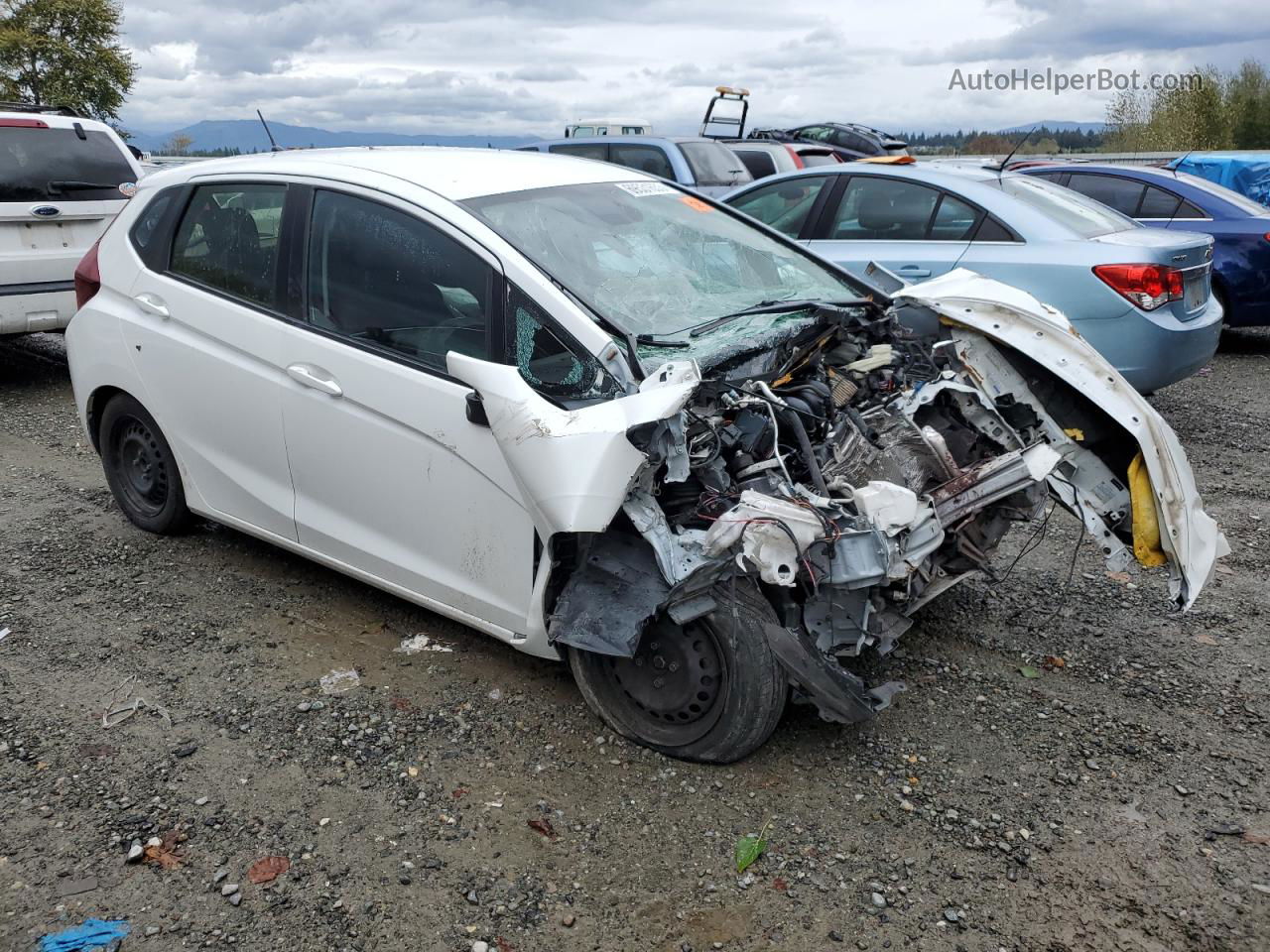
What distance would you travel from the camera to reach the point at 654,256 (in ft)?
12.3

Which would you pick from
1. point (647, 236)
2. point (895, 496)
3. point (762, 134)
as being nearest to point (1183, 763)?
point (895, 496)

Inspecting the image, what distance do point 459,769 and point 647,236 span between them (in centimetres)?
201

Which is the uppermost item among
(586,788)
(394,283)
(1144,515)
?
(394,283)

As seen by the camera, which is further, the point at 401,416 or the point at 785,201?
the point at 785,201

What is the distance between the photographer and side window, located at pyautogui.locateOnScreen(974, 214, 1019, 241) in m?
6.40

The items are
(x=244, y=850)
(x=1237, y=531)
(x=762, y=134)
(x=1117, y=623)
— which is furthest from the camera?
(x=762, y=134)

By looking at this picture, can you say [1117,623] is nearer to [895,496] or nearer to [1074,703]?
[1074,703]

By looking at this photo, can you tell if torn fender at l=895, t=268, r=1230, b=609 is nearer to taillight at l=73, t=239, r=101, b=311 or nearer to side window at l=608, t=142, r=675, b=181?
taillight at l=73, t=239, r=101, b=311

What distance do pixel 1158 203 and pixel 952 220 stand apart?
10.7 feet

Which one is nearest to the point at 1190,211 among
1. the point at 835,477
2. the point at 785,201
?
the point at 785,201

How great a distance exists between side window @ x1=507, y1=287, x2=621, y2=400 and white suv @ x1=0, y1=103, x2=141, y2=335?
557 centimetres

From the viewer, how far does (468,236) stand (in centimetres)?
335

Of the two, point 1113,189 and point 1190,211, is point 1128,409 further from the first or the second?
point 1113,189

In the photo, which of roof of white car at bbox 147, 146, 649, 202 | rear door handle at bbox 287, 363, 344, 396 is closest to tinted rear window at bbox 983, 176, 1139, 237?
roof of white car at bbox 147, 146, 649, 202
